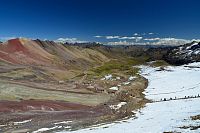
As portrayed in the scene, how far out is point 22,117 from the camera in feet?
188

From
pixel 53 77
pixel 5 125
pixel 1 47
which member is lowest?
pixel 5 125

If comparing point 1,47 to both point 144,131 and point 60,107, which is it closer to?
point 60,107

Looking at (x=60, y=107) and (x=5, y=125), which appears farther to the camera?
(x=60, y=107)

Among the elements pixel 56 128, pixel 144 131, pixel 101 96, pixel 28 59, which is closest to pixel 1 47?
pixel 28 59

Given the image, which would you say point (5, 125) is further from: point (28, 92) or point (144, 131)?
point (28, 92)

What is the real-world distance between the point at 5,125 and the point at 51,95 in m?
31.8

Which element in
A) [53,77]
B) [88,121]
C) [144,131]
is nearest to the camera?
[144,131]

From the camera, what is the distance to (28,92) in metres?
82.1

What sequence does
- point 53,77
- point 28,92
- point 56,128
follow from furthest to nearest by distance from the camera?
point 53,77 → point 28,92 → point 56,128

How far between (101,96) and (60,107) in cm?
2280

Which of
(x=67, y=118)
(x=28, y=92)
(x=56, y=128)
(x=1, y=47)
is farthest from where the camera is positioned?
(x=1, y=47)

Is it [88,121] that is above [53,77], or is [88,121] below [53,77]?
A: below

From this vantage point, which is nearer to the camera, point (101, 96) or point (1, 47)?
point (101, 96)

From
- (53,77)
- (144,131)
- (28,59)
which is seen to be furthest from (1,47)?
(144,131)
